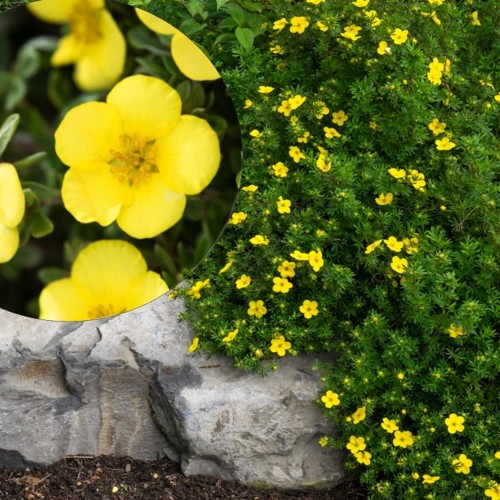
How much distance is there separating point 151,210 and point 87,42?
44 cm

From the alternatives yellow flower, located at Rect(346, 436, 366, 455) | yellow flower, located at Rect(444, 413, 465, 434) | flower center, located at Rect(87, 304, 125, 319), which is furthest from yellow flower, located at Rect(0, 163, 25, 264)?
yellow flower, located at Rect(444, 413, 465, 434)

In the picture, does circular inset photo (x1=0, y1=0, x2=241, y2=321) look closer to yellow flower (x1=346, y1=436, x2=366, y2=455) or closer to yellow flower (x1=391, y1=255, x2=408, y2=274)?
yellow flower (x1=391, y1=255, x2=408, y2=274)

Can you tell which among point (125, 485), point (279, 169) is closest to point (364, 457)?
point (125, 485)

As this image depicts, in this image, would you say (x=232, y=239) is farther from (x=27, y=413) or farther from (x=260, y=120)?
(x=27, y=413)

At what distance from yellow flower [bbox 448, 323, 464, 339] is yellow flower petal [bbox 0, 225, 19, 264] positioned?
1549 millimetres

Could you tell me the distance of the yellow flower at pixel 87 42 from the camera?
1.87 meters

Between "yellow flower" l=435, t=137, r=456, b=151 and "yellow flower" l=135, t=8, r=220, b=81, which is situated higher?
"yellow flower" l=135, t=8, r=220, b=81

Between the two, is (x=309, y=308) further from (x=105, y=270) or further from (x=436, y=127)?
(x=105, y=270)

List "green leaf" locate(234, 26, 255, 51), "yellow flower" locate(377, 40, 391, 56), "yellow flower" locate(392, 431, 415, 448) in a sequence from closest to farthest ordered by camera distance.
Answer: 1. "yellow flower" locate(392, 431, 415, 448)
2. "yellow flower" locate(377, 40, 391, 56)
3. "green leaf" locate(234, 26, 255, 51)

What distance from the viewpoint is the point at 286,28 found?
3619 mm

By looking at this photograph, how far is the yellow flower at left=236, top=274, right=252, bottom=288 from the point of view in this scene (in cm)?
304

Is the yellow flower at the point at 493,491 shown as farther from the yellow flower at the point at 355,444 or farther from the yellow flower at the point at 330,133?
the yellow flower at the point at 330,133

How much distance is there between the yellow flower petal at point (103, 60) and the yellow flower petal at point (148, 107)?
84 mm

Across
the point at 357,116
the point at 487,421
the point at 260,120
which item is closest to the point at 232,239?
the point at 260,120
